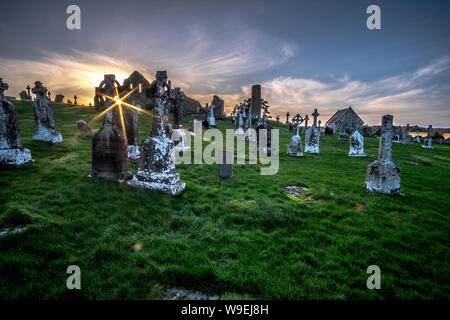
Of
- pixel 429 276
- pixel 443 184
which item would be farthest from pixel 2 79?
pixel 443 184

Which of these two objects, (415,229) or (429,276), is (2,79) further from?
(415,229)

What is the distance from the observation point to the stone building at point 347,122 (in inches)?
1517

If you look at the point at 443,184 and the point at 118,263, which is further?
the point at 443,184

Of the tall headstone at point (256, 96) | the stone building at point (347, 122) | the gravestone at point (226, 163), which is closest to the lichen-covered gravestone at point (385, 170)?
the gravestone at point (226, 163)

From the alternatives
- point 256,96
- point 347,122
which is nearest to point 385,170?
point 347,122

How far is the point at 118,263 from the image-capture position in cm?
277

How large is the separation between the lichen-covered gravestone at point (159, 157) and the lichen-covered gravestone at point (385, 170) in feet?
21.8

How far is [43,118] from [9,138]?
5.15 metres

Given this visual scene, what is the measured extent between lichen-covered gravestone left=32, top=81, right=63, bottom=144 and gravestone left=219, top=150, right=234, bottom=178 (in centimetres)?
976

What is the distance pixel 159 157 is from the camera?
5.62 metres

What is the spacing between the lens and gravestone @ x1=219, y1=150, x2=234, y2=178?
24.9ft

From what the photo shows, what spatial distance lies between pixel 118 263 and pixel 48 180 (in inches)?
182

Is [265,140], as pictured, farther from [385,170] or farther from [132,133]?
[132,133]
